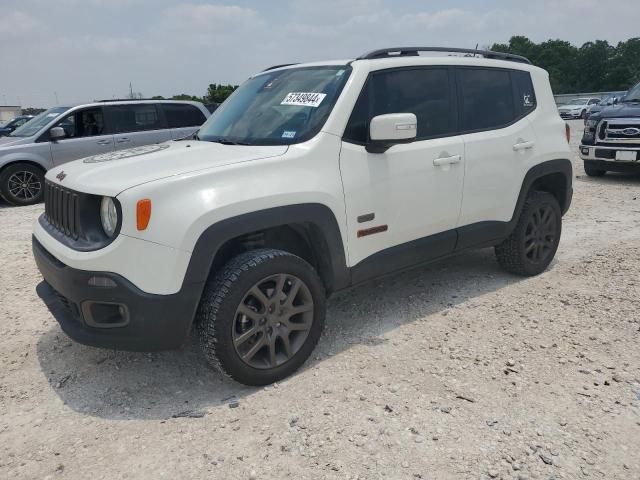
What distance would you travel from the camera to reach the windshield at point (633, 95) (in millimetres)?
9840

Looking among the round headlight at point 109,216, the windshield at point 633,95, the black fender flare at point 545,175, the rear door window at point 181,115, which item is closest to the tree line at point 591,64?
the windshield at point 633,95

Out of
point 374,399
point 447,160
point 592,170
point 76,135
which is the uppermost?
point 76,135

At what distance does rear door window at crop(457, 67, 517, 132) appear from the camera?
13.1 ft

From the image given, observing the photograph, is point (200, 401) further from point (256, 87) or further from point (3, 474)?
point (256, 87)

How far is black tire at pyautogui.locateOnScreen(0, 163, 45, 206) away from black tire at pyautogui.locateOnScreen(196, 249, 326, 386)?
730 cm

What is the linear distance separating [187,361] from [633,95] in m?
10.1

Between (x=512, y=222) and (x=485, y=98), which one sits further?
(x=512, y=222)

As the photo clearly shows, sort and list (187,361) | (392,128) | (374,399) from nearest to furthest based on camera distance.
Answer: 1. (374,399)
2. (392,128)
3. (187,361)

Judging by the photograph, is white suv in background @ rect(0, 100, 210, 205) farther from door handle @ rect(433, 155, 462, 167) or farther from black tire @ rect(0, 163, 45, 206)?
door handle @ rect(433, 155, 462, 167)

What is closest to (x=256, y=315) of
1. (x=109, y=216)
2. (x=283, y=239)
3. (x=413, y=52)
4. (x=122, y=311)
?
(x=283, y=239)

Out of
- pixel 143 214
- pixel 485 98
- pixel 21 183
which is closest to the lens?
pixel 143 214

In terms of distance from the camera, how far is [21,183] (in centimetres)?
868

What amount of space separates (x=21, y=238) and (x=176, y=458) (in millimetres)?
5006

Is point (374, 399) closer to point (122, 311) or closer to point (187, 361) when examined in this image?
point (187, 361)
